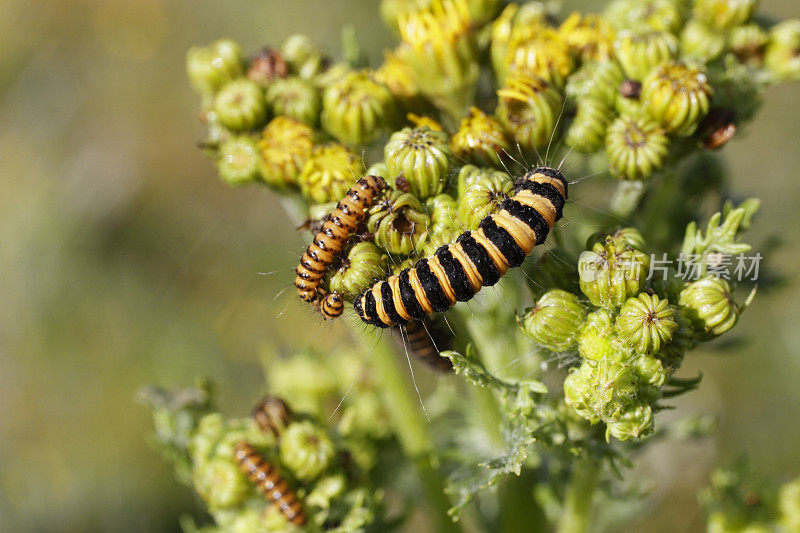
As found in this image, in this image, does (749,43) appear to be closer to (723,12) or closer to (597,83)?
(723,12)

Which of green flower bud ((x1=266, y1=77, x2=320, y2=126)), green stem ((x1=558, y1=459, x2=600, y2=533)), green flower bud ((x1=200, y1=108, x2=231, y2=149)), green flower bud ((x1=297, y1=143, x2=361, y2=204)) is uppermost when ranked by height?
green flower bud ((x1=200, y1=108, x2=231, y2=149))

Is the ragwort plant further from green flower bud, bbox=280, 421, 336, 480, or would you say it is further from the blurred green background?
the blurred green background

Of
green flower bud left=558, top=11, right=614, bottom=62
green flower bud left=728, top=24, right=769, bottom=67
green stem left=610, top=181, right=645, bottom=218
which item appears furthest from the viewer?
green flower bud left=728, top=24, right=769, bottom=67

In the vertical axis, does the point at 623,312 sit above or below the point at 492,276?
below

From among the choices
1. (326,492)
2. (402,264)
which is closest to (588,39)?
(402,264)

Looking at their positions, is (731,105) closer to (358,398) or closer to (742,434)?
(358,398)

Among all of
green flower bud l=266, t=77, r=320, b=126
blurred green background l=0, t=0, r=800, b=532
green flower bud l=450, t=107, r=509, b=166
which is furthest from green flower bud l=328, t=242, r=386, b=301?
blurred green background l=0, t=0, r=800, b=532

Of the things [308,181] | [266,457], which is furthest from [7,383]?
[308,181]
